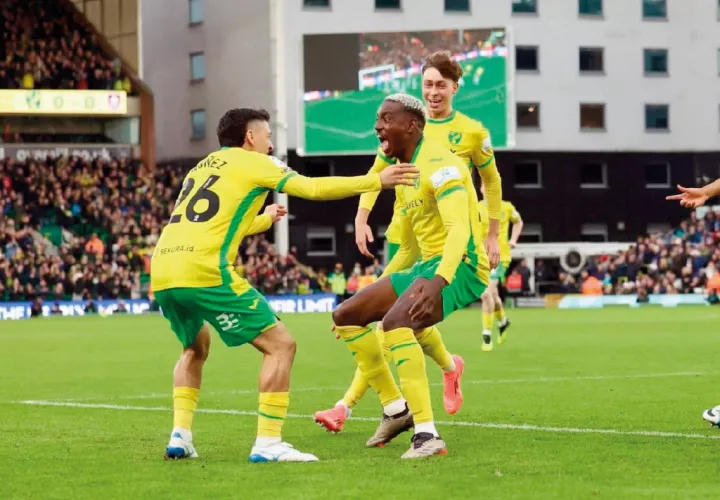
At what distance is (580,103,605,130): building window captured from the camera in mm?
67812

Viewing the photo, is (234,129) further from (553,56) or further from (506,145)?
(553,56)

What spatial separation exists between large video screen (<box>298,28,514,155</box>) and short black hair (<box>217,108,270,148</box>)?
41387mm

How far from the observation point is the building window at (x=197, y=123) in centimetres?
6519

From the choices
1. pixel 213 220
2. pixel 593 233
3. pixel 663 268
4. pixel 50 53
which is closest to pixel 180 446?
pixel 213 220

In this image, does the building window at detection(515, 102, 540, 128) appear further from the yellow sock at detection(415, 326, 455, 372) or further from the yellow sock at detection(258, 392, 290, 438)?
the yellow sock at detection(258, 392, 290, 438)

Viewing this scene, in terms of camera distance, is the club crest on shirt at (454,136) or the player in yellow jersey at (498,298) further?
the player in yellow jersey at (498,298)

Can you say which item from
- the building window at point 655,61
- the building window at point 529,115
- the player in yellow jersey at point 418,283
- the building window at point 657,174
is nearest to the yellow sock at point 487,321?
the player in yellow jersey at point 418,283

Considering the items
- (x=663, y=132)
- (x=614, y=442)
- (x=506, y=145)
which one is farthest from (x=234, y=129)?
(x=663, y=132)

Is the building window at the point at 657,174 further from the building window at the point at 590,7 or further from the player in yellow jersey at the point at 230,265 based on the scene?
the player in yellow jersey at the point at 230,265

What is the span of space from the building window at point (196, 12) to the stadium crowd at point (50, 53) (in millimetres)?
6514

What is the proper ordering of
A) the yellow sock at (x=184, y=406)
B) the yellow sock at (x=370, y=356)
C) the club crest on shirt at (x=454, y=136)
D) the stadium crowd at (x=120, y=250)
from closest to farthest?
the yellow sock at (x=184, y=406), the yellow sock at (x=370, y=356), the club crest on shirt at (x=454, y=136), the stadium crowd at (x=120, y=250)

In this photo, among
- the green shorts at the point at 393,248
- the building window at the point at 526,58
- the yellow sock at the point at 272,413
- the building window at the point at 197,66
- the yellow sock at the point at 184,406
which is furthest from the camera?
the building window at the point at 526,58

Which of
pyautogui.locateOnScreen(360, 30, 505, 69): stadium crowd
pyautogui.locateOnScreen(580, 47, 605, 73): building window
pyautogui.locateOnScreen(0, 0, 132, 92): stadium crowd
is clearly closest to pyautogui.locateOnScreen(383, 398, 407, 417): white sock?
pyautogui.locateOnScreen(360, 30, 505, 69): stadium crowd

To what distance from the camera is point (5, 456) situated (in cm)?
929
